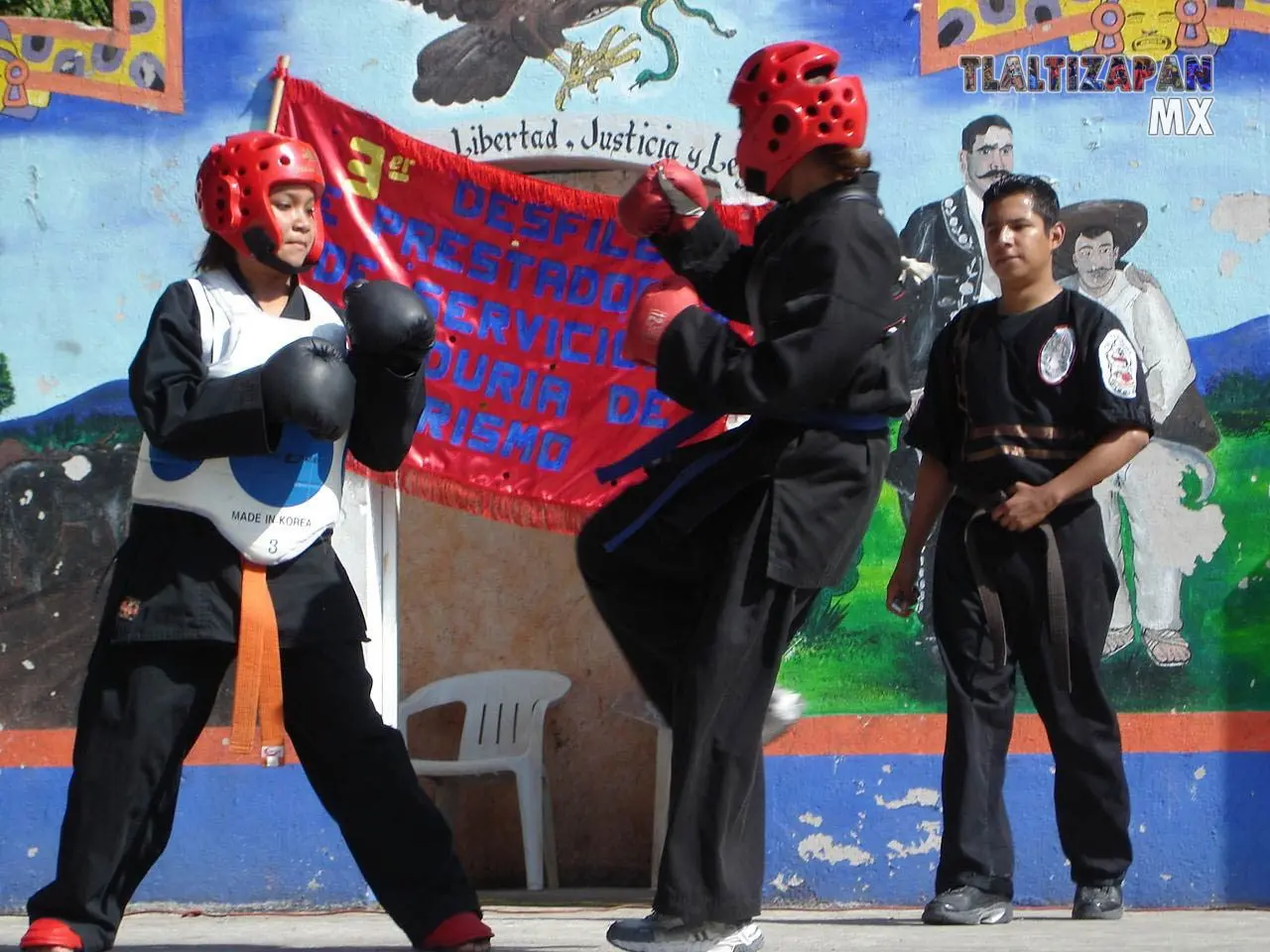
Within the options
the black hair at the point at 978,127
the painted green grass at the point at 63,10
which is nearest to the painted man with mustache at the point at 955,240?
the black hair at the point at 978,127

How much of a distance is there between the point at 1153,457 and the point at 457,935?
3.30m

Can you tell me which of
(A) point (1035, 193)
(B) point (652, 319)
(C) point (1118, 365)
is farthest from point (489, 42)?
(B) point (652, 319)

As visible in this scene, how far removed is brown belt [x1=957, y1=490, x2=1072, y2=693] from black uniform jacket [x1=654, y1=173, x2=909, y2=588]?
4.06ft

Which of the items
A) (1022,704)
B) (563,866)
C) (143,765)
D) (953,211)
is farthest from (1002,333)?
(563,866)

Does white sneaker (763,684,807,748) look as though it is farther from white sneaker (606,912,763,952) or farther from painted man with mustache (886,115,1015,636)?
painted man with mustache (886,115,1015,636)

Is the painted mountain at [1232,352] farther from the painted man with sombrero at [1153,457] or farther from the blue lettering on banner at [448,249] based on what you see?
the blue lettering on banner at [448,249]

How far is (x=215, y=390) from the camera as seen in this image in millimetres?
3914

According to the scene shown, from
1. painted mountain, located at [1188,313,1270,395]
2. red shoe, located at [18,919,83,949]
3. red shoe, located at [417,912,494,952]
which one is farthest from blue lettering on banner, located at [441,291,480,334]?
red shoe, located at [18,919,83,949]

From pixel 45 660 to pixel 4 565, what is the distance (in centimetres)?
36

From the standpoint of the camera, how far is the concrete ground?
167 inches

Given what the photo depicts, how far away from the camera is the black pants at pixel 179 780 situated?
3916 mm

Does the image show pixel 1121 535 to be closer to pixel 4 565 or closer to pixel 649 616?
pixel 649 616

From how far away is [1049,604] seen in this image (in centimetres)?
500

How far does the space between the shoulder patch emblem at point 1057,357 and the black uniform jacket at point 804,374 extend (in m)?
1.22
